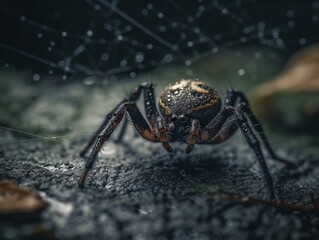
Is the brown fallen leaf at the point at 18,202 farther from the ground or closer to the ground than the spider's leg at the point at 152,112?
closer to the ground

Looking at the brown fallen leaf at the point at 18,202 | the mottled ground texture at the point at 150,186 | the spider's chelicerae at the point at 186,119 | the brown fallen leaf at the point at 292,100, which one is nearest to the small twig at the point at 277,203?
the mottled ground texture at the point at 150,186

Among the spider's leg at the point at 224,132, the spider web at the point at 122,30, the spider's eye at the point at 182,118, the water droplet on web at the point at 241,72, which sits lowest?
the spider's leg at the point at 224,132

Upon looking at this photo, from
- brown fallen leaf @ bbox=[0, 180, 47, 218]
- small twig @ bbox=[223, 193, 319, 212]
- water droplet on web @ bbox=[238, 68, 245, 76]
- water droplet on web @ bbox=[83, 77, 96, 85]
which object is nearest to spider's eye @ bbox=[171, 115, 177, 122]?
small twig @ bbox=[223, 193, 319, 212]

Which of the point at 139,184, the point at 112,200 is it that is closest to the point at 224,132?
the point at 139,184

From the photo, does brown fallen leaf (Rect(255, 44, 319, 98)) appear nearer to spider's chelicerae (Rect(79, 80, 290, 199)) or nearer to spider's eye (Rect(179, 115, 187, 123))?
spider's chelicerae (Rect(79, 80, 290, 199))

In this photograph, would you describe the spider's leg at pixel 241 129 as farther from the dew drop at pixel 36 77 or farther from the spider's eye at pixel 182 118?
the dew drop at pixel 36 77

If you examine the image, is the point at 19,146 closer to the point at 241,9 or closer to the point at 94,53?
the point at 94,53

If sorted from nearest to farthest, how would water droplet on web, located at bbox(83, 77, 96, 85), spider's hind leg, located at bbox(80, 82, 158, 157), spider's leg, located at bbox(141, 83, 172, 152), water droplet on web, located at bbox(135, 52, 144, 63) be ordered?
spider's leg, located at bbox(141, 83, 172, 152), spider's hind leg, located at bbox(80, 82, 158, 157), water droplet on web, located at bbox(83, 77, 96, 85), water droplet on web, located at bbox(135, 52, 144, 63)

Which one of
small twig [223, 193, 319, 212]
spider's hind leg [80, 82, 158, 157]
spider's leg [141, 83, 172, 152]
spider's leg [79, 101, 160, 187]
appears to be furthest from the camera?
spider's hind leg [80, 82, 158, 157]
